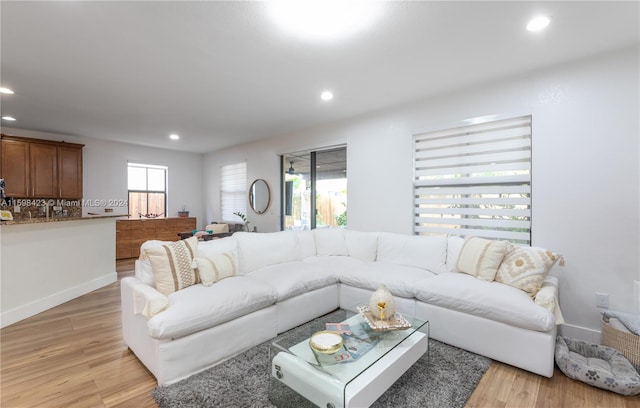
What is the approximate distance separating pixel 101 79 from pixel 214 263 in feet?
7.60

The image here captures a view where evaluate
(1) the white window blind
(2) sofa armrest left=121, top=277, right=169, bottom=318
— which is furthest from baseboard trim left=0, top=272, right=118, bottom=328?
(1) the white window blind

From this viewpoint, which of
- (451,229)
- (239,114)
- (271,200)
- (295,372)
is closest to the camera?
(295,372)

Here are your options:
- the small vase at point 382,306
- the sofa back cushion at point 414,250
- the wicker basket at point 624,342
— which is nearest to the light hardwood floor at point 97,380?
the wicker basket at point 624,342

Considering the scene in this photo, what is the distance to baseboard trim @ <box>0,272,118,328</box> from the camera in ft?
9.35

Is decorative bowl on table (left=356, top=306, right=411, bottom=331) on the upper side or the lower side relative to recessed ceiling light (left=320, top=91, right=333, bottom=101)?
lower

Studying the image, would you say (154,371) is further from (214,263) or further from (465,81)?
(465,81)

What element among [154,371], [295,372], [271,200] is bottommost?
[154,371]

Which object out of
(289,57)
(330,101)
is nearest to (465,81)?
(330,101)

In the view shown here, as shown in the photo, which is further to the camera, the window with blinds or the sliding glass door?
the sliding glass door

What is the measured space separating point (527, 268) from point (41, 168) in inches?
282

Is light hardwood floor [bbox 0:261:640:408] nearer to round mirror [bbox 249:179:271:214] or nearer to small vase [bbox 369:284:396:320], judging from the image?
small vase [bbox 369:284:396:320]

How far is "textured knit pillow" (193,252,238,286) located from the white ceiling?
6.05 ft

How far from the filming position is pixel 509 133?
3023 mm

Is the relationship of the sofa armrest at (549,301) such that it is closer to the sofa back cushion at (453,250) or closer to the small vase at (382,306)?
the sofa back cushion at (453,250)
